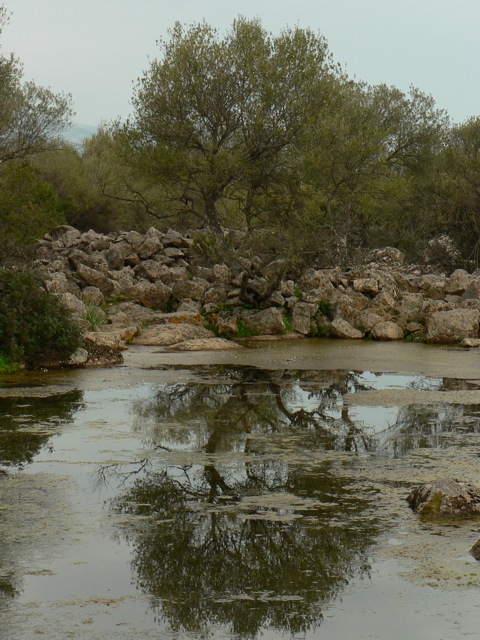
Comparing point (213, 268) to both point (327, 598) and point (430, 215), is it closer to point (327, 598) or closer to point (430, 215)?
point (430, 215)

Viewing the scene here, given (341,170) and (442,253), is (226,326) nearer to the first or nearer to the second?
(341,170)

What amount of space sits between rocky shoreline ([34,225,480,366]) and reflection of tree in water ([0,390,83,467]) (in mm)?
6809

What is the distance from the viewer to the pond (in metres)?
5.39

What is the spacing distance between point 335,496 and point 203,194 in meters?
20.9

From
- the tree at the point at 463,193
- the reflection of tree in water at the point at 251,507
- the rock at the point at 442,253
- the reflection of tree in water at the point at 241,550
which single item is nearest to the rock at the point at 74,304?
the reflection of tree in water at the point at 251,507

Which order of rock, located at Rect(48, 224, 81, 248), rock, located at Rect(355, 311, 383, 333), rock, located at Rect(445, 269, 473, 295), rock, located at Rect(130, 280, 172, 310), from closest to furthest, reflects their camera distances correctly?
rock, located at Rect(355, 311, 383, 333)
rock, located at Rect(445, 269, 473, 295)
rock, located at Rect(130, 280, 172, 310)
rock, located at Rect(48, 224, 81, 248)

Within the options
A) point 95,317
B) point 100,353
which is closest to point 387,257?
point 95,317

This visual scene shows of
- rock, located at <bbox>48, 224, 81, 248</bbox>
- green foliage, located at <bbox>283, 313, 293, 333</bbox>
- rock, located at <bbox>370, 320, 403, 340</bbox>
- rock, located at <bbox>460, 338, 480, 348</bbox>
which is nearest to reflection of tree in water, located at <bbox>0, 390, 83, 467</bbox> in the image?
green foliage, located at <bbox>283, 313, 293, 333</bbox>

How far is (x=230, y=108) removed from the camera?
27.5m

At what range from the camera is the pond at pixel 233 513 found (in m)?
5.39

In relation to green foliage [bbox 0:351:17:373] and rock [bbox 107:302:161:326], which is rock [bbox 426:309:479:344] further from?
green foliage [bbox 0:351:17:373]

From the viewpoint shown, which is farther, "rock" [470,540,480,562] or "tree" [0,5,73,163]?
"tree" [0,5,73,163]

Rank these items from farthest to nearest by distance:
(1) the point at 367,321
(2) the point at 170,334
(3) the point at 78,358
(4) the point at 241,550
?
(1) the point at 367,321 → (2) the point at 170,334 → (3) the point at 78,358 → (4) the point at 241,550

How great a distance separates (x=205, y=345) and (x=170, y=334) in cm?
134
